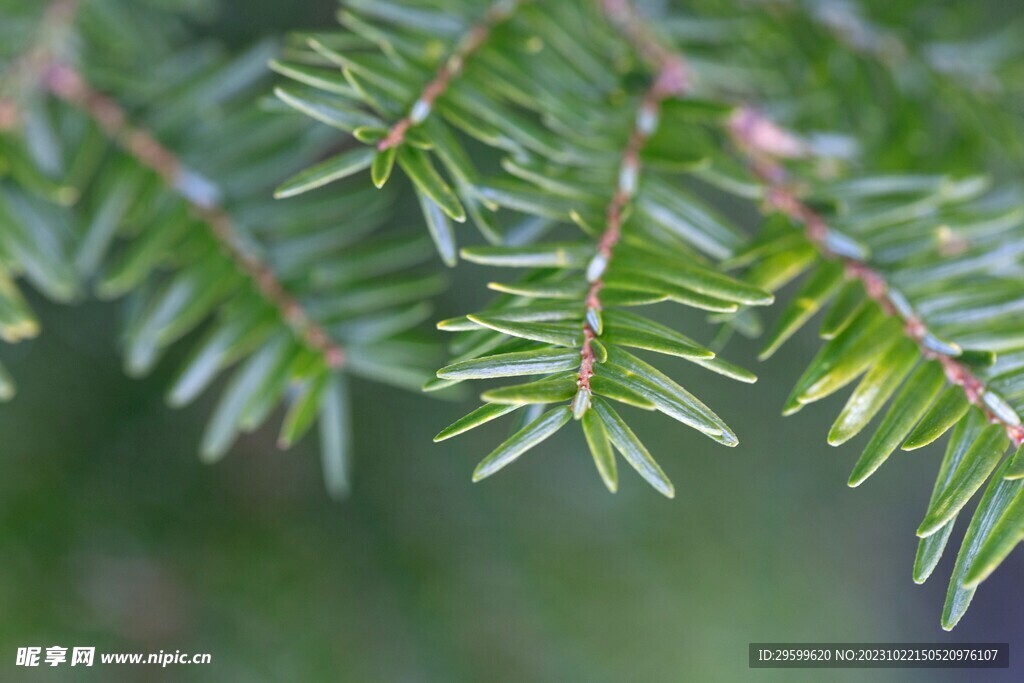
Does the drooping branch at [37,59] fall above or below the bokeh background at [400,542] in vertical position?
above

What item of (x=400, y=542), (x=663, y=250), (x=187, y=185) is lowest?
(x=400, y=542)

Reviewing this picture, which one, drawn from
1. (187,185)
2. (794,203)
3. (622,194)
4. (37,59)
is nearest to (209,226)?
(187,185)

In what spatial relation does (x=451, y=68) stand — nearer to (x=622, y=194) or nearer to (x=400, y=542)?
(x=622, y=194)

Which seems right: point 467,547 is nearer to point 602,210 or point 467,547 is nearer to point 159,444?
point 159,444

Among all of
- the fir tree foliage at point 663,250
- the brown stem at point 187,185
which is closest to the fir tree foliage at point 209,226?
the brown stem at point 187,185

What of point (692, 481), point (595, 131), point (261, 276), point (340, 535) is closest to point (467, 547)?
point (340, 535)

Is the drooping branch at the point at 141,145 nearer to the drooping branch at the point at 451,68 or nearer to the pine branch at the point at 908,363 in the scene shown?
the drooping branch at the point at 451,68
